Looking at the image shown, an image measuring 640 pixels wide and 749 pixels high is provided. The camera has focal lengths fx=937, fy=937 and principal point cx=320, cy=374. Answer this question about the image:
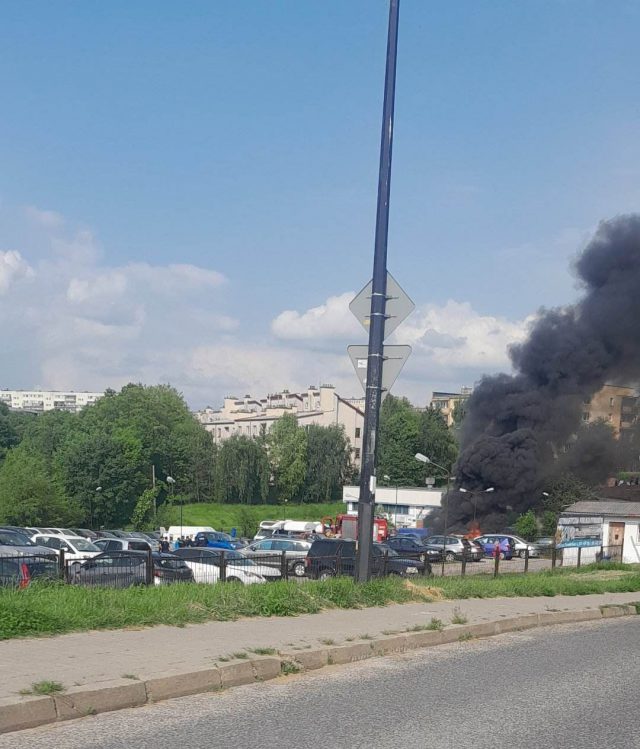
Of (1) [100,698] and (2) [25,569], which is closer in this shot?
(1) [100,698]

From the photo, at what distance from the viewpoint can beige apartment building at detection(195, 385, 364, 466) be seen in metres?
120

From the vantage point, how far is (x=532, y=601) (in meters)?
18.1

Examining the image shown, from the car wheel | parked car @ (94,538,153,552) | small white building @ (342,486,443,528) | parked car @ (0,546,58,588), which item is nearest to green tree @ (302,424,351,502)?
small white building @ (342,486,443,528)

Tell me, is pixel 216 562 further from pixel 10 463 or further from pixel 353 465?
pixel 353 465

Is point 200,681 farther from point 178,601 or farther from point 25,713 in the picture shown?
point 178,601

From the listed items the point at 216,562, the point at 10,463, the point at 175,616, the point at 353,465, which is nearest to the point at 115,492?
the point at 10,463

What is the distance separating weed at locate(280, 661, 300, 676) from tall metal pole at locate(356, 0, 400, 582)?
16.6 ft

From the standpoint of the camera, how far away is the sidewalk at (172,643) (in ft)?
26.2

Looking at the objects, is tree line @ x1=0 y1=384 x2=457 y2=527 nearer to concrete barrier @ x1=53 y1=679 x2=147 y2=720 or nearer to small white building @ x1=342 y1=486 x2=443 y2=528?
small white building @ x1=342 y1=486 x2=443 y2=528

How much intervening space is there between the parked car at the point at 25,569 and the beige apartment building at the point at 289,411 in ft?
272

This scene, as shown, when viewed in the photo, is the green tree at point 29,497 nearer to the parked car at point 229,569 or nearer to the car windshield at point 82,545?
the car windshield at point 82,545

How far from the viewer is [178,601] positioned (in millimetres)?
12297

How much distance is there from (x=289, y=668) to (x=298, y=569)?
8647 mm

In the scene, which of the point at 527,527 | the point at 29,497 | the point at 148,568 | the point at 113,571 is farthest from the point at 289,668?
the point at 29,497
